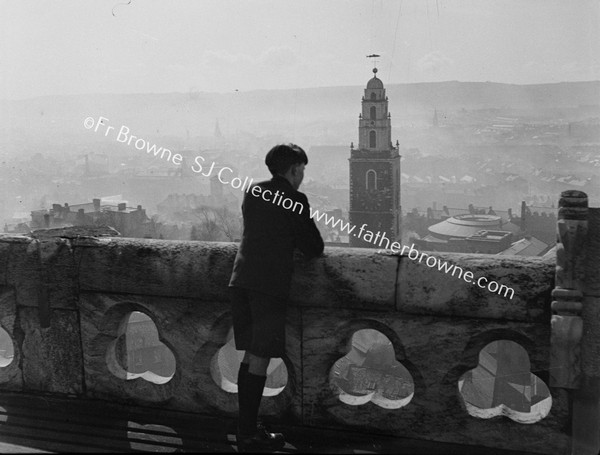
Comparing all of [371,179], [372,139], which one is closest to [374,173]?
[371,179]

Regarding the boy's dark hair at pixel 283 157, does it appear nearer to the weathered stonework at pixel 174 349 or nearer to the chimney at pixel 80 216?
the weathered stonework at pixel 174 349

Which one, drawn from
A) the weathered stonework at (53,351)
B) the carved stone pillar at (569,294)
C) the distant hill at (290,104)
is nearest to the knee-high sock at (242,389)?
the weathered stonework at (53,351)

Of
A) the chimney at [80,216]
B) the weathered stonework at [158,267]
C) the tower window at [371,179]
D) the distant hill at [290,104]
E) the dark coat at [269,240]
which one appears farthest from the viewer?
the distant hill at [290,104]

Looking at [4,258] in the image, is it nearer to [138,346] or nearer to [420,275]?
[420,275]

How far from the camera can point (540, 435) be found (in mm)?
2953

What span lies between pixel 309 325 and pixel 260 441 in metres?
0.59

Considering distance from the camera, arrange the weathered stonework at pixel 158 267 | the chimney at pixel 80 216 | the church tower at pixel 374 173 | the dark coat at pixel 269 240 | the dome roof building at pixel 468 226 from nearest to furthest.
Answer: the dark coat at pixel 269 240 → the weathered stonework at pixel 158 267 → the chimney at pixel 80 216 → the dome roof building at pixel 468 226 → the church tower at pixel 374 173

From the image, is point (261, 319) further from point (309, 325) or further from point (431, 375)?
point (431, 375)

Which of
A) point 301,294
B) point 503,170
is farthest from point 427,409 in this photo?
point 503,170

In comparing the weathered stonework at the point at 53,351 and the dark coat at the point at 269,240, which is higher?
the dark coat at the point at 269,240

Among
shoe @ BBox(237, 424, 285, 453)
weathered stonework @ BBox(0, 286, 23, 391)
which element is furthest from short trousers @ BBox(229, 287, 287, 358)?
weathered stonework @ BBox(0, 286, 23, 391)

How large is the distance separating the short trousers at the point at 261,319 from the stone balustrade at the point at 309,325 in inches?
9.6

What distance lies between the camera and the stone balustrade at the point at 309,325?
2932 millimetres

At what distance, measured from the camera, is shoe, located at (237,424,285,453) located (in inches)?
116
